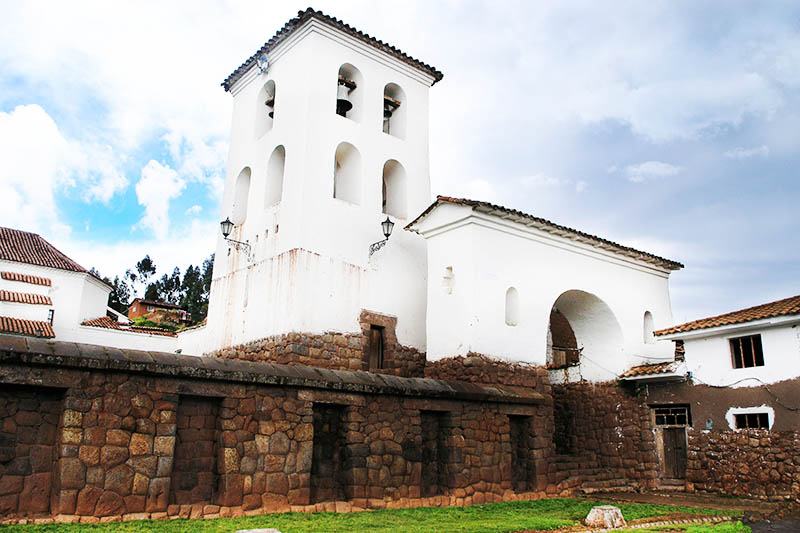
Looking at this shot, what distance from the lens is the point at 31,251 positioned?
25734 millimetres

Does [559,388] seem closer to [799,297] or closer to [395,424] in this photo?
[799,297]

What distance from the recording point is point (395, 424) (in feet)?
33.5

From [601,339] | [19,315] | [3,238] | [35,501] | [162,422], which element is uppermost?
[3,238]

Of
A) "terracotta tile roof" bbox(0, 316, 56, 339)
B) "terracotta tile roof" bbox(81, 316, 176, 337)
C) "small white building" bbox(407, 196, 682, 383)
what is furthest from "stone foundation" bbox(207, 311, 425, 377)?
"terracotta tile roof" bbox(0, 316, 56, 339)

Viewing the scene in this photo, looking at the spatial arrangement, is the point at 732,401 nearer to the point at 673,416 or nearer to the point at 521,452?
the point at 673,416

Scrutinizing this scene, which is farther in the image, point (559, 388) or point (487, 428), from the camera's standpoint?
point (559, 388)

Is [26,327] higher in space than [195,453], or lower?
higher

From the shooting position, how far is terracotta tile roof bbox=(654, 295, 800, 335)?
1262 cm

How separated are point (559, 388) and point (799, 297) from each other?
5.86 m

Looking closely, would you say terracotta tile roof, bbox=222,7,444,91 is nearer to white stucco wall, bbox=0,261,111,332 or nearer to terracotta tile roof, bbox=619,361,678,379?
terracotta tile roof, bbox=619,361,678,379

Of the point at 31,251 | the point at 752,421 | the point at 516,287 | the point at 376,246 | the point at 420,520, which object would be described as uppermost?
the point at 31,251

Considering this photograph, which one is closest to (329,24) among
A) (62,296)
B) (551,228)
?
(551,228)

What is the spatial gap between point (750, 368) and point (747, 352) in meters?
0.35

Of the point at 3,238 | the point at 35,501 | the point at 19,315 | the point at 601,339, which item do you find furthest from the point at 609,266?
the point at 3,238
